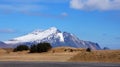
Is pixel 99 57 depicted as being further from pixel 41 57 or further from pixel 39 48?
pixel 39 48

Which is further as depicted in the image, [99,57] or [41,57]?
[41,57]

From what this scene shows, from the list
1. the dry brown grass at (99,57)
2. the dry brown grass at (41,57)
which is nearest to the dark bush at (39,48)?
the dry brown grass at (41,57)

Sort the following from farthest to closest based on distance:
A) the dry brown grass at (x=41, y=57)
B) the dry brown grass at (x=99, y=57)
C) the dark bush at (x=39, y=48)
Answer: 1. the dark bush at (x=39, y=48)
2. the dry brown grass at (x=41, y=57)
3. the dry brown grass at (x=99, y=57)

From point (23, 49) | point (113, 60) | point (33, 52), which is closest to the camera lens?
point (113, 60)

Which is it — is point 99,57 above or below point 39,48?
below

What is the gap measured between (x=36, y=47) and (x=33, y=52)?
3215mm

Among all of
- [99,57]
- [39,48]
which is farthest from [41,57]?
[39,48]

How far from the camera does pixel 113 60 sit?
9356cm

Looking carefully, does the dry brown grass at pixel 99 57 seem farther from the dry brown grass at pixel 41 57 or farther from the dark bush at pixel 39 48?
the dark bush at pixel 39 48

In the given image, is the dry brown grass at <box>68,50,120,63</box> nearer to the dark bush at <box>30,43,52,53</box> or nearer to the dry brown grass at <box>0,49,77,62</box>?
the dry brown grass at <box>0,49,77,62</box>

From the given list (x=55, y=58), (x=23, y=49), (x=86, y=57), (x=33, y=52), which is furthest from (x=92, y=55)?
(x=23, y=49)

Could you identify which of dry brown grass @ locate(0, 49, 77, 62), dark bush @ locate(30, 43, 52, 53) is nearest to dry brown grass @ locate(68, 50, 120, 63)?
dry brown grass @ locate(0, 49, 77, 62)

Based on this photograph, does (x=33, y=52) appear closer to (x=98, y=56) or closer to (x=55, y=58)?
(x=55, y=58)

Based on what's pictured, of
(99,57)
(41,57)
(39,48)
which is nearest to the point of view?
(99,57)
